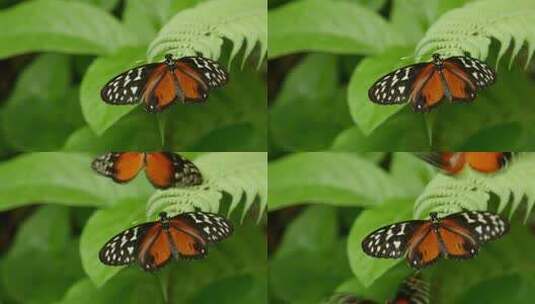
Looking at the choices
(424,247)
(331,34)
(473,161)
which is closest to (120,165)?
(331,34)

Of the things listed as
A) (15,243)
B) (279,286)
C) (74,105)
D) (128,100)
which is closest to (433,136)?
(279,286)

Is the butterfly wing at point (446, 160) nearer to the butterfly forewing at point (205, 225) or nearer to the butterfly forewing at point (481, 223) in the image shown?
the butterfly forewing at point (481, 223)

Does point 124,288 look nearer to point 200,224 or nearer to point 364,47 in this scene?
point 200,224

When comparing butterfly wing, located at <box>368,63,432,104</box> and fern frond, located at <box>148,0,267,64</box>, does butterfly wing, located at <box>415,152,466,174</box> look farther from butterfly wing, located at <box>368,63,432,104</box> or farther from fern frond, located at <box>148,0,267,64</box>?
fern frond, located at <box>148,0,267,64</box>

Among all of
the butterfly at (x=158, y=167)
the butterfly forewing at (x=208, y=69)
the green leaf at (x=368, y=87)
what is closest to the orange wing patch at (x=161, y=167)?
the butterfly at (x=158, y=167)

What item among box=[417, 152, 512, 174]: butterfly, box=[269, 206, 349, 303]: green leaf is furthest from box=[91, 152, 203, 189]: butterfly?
box=[417, 152, 512, 174]: butterfly
